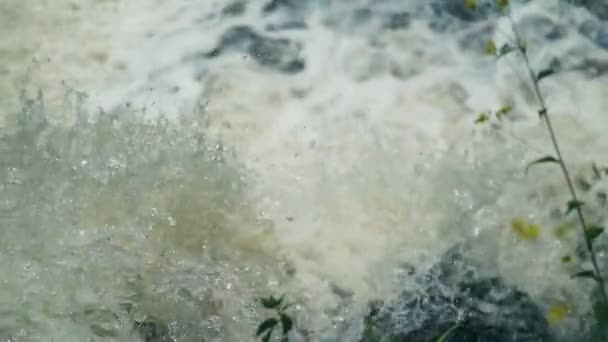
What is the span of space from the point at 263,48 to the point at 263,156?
2.38 ft

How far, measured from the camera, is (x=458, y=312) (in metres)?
2.57

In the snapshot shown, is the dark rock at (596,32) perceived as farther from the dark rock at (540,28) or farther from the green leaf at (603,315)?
the green leaf at (603,315)

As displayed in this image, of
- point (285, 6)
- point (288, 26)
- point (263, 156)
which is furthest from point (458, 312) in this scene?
point (285, 6)

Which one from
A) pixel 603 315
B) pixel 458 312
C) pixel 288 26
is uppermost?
pixel 603 315

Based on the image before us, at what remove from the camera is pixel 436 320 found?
2.54 metres

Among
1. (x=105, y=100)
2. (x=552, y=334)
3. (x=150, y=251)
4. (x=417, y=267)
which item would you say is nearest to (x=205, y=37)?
(x=105, y=100)

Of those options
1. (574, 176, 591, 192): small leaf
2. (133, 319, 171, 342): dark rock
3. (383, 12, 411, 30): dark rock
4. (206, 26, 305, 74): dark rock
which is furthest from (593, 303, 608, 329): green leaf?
(383, 12, 411, 30): dark rock

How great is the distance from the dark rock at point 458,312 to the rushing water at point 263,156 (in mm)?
61

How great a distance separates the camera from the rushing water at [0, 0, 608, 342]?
104 inches

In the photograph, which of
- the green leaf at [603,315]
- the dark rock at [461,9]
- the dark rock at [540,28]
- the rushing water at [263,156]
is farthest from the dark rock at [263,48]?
the green leaf at [603,315]

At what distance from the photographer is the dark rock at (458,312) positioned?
2494 mm

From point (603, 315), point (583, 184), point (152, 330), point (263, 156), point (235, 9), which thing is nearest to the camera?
point (603, 315)

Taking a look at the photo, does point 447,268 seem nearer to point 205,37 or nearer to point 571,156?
point 571,156

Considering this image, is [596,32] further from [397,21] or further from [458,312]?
[458,312]
